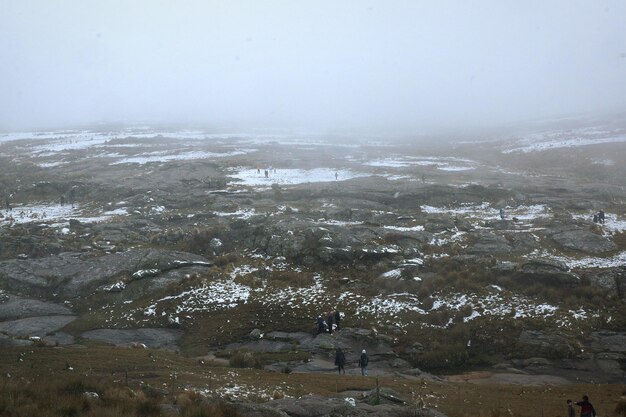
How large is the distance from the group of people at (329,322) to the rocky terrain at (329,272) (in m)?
0.41

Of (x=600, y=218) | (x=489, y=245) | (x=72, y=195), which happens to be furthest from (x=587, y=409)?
(x=72, y=195)

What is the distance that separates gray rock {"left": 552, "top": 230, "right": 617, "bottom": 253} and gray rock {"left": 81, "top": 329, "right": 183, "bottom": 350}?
25397 mm

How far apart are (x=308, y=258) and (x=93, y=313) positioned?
43.6 ft

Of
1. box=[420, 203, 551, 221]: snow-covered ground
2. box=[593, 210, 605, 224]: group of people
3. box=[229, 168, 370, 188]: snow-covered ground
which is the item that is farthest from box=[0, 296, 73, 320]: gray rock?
box=[593, 210, 605, 224]: group of people

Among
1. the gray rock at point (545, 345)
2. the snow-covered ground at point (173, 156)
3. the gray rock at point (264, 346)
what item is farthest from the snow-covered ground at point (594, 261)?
the snow-covered ground at point (173, 156)

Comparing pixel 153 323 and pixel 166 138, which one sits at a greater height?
pixel 166 138

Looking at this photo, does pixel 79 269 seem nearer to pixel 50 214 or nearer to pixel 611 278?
pixel 50 214

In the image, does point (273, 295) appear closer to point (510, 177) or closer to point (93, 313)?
point (93, 313)

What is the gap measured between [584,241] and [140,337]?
92.7 feet

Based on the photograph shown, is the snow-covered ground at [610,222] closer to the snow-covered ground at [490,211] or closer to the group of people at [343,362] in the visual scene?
the snow-covered ground at [490,211]

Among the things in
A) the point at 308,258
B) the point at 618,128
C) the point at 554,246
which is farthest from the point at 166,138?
the point at 618,128

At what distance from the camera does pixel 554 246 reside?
30.5m

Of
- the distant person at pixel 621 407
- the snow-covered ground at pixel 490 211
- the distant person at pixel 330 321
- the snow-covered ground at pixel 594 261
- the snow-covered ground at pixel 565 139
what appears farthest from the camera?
the snow-covered ground at pixel 565 139

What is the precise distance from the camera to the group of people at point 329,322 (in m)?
22.0
